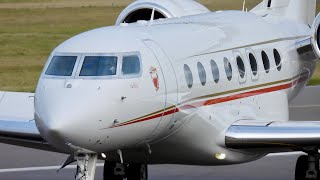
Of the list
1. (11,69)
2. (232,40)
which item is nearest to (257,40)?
(232,40)

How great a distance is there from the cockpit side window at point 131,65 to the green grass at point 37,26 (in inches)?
838

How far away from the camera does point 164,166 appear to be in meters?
24.5

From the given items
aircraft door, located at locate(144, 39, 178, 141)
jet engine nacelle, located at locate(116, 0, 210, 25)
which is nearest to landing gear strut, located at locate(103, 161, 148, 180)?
aircraft door, located at locate(144, 39, 178, 141)

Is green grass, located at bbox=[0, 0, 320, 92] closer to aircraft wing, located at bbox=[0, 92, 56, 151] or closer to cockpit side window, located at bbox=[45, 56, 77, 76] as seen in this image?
aircraft wing, located at bbox=[0, 92, 56, 151]

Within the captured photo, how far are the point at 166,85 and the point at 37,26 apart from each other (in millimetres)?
48129

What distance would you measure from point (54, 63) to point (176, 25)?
10.3ft

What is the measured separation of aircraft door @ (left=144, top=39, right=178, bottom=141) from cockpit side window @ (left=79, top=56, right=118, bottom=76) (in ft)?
3.04

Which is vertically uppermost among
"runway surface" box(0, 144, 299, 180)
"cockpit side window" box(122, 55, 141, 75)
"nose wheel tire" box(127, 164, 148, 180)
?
"cockpit side window" box(122, 55, 141, 75)

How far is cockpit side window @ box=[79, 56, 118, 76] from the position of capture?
16125 millimetres

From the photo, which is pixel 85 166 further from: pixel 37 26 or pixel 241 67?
pixel 37 26

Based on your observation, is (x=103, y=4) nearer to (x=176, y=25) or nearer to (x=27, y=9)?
(x=27, y=9)

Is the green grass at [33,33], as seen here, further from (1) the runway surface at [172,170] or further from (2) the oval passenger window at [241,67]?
(2) the oval passenger window at [241,67]

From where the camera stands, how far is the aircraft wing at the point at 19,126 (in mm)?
18812

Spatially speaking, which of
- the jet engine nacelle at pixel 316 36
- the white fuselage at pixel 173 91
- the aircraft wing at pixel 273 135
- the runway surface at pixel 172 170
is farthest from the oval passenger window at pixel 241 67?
the runway surface at pixel 172 170
